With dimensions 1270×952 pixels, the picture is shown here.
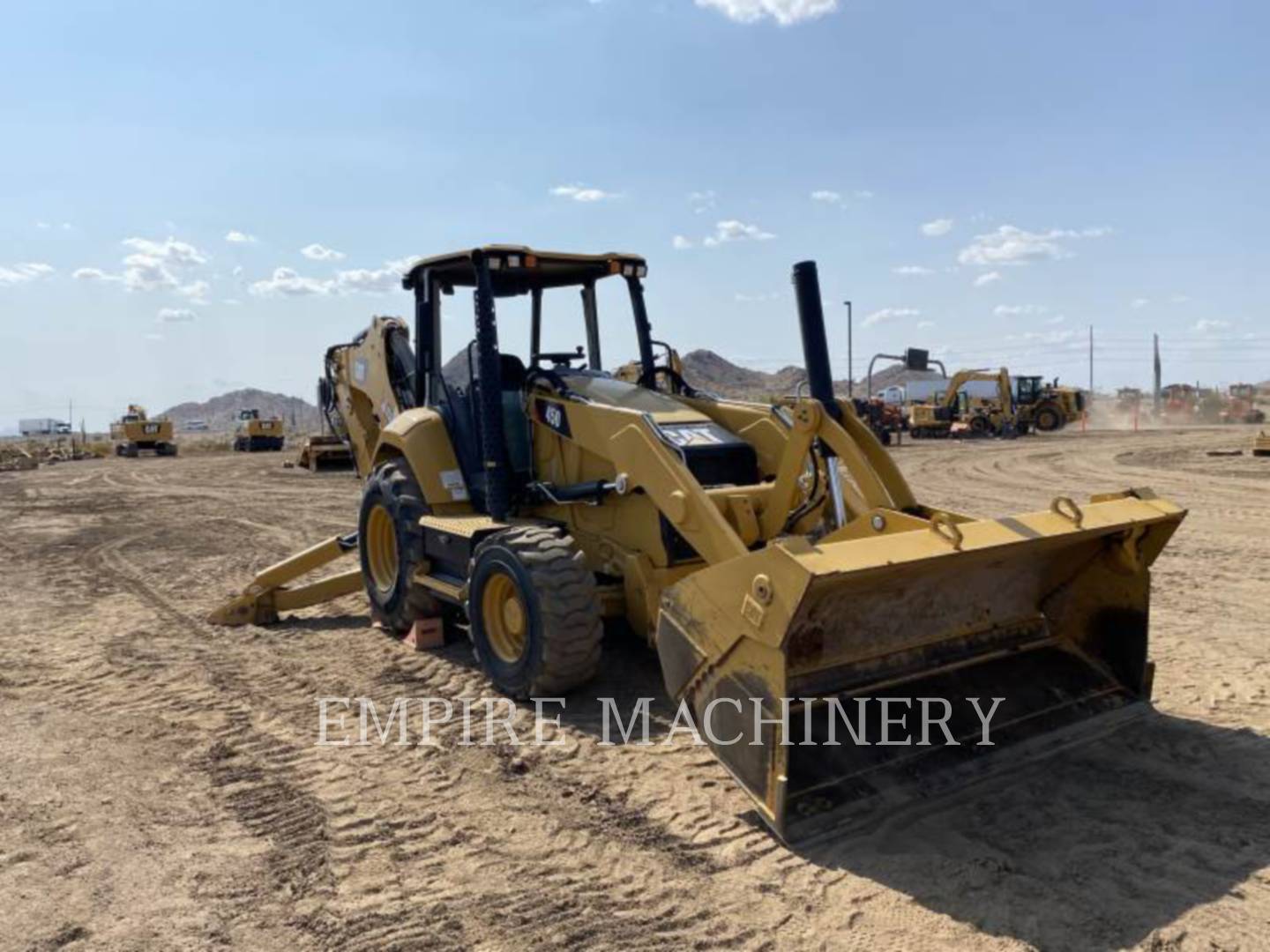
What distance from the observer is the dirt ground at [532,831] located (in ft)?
10.5

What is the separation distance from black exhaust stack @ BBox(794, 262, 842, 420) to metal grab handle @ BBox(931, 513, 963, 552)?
1047 millimetres

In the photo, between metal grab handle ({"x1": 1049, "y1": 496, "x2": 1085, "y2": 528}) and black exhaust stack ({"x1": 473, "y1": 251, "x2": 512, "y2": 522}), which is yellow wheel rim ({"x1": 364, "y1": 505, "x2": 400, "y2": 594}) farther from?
metal grab handle ({"x1": 1049, "y1": 496, "x2": 1085, "y2": 528})

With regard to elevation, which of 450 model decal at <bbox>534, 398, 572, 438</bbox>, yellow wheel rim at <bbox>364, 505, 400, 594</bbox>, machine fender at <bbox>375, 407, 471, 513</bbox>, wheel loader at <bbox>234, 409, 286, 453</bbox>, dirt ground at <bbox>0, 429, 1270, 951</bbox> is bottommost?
dirt ground at <bbox>0, 429, 1270, 951</bbox>

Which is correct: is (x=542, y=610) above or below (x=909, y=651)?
above

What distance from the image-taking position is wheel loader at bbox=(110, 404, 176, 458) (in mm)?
41844

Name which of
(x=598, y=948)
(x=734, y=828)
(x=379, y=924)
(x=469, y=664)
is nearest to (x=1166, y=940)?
(x=734, y=828)

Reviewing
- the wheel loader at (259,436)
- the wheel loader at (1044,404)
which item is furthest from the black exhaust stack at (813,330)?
the wheel loader at (259,436)

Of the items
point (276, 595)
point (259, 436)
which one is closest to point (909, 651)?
point (276, 595)

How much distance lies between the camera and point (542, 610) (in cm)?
499

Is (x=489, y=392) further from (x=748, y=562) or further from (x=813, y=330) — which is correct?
(x=748, y=562)

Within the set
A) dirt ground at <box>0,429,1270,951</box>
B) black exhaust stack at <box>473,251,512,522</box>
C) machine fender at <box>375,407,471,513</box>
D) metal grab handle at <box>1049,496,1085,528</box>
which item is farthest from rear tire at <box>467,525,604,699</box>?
metal grab handle at <box>1049,496,1085,528</box>

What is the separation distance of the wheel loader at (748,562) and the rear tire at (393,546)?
0.02 meters

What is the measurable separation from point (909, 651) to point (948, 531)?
0.82m

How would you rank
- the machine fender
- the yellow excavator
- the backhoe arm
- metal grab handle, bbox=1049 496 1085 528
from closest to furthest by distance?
metal grab handle, bbox=1049 496 1085 528 < the machine fender < the backhoe arm < the yellow excavator
